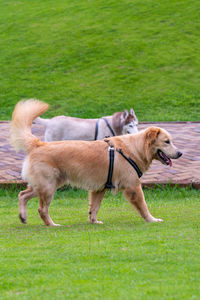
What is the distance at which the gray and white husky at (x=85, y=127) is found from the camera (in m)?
9.88

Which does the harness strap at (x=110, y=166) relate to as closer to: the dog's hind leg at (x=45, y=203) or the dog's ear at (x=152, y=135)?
the dog's ear at (x=152, y=135)

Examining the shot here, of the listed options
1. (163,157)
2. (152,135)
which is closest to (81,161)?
(152,135)

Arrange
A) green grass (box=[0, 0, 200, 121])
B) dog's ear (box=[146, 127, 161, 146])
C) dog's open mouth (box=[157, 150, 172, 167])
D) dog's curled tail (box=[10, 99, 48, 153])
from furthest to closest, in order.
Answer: green grass (box=[0, 0, 200, 121]) < dog's open mouth (box=[157, 150, 172, 167]) < dog's ear (box=[146, 127, 161, 146]) < dog's curled tail (box=[10, 99, 48, 153])

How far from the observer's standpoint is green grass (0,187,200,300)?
12.7ft

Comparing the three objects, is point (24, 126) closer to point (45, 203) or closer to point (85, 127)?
point (45, 203)

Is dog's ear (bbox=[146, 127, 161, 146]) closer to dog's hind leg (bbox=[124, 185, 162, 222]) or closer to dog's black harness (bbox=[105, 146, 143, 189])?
dog's black harness (bbox=[105, 146, 143, 189])

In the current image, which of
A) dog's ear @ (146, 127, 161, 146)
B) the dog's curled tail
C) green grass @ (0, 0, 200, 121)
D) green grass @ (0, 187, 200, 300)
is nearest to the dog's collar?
dog's ear @ (146, 127, 161, 146)

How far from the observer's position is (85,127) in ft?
32.7

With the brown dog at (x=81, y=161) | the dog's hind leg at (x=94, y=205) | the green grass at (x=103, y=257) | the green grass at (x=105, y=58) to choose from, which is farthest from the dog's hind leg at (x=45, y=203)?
the green grass at (x=105, y=58)

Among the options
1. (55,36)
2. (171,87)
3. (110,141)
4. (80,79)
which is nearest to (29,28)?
(55,36)

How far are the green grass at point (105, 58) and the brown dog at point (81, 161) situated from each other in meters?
9.60

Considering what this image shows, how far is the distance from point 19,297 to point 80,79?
17.6 m

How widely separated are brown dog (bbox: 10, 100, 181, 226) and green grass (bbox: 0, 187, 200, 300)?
0.39m

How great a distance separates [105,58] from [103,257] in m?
18.0
